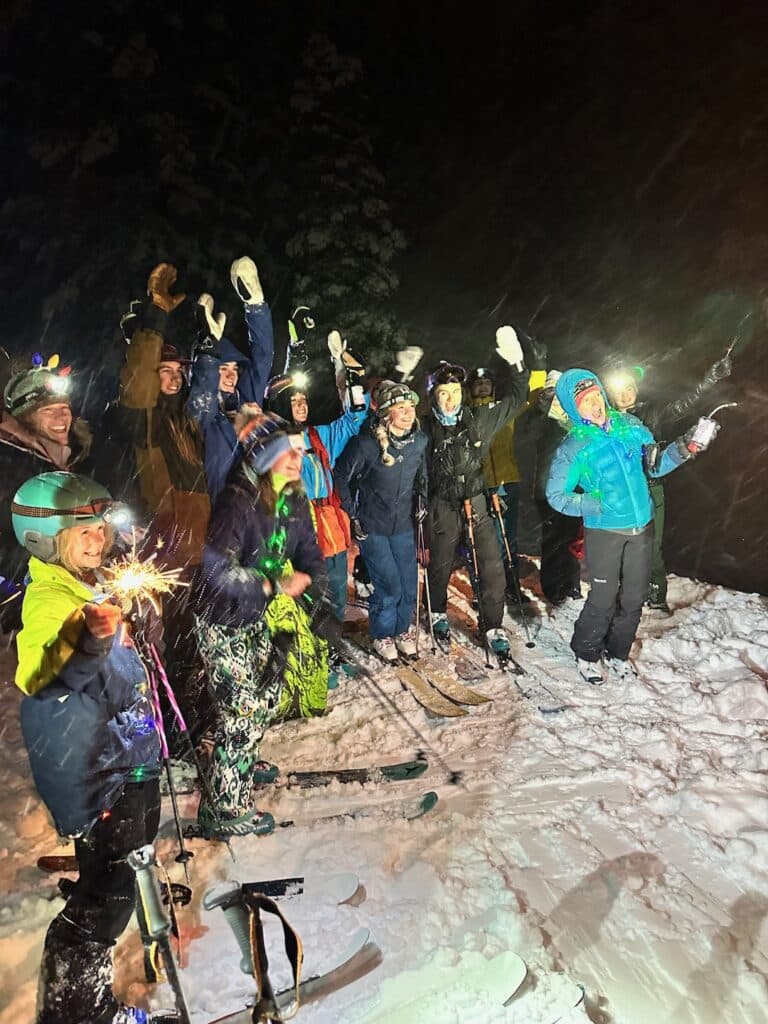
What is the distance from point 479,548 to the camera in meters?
5.84

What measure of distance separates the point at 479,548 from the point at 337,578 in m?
1.39

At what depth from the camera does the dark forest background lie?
10805mm

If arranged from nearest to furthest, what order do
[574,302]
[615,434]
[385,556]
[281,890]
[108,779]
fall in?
[108,779]
[281,890]
[615,434]
[385,556]
[574,302]

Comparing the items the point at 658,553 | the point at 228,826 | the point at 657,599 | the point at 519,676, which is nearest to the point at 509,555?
the point at 658,553

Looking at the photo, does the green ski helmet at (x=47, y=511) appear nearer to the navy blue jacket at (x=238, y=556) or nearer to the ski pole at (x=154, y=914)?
the navy blue jacket at (x=238, y=556)

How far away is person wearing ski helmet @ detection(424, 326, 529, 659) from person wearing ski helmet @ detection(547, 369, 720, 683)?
82 centimetres

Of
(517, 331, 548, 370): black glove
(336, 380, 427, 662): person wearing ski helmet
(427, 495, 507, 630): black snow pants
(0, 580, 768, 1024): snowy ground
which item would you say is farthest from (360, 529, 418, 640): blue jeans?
(517, 331, 548, 370): black glove

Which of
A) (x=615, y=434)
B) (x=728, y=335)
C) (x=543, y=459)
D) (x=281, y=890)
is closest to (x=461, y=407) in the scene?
(x=615, y=434)

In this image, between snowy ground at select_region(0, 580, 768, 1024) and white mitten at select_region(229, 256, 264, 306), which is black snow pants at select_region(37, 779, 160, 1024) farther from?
white mitten at select_region(229, 256, 264, 306)

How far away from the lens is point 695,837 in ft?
11.1

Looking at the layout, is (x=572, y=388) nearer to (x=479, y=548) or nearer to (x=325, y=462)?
(x=479, y=548)

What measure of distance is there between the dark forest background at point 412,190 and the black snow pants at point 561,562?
348cm

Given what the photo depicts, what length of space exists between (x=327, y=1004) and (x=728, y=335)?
12668mm

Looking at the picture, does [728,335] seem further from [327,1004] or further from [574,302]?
[327,1004]
